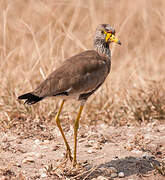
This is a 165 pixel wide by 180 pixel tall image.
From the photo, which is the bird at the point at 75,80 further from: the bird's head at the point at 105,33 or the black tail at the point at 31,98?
the bird's head at the point at 105,33

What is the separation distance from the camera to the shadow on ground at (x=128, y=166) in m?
3.34

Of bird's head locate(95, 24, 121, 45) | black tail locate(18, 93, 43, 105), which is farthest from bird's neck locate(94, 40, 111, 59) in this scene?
black tail locate(18, 93, 43, 105)

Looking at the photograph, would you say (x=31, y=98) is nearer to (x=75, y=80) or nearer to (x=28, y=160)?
(x=75, y=80)

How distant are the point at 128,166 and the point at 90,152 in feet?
1.30

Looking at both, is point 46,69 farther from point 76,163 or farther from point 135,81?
point 76,163

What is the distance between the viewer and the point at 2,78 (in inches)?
188

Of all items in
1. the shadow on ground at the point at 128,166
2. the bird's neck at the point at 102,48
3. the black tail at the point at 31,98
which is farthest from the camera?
the bird's neck at the point at 102,48

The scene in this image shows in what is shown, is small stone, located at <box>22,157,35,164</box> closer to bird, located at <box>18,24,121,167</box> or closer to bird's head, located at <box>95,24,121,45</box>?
bird, located at <box>18,24,121,167</box>

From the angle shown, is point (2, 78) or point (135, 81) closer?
point (2, 78)

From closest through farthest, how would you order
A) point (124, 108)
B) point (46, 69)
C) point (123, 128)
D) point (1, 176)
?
point (1, 176), point (123, 128), point (124, 108), point (46, 69)

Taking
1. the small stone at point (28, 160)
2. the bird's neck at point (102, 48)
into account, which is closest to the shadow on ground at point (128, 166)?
the small stone at point (28, 160)

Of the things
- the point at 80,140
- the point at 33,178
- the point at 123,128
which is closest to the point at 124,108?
the point at 123,128

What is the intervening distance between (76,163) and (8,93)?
157 cm

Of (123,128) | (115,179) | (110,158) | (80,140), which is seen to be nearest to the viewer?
(115,179)
